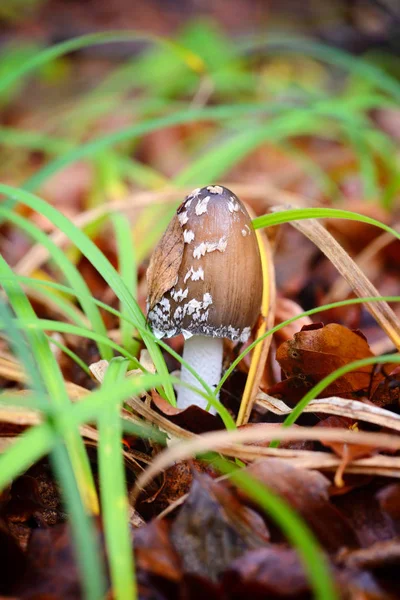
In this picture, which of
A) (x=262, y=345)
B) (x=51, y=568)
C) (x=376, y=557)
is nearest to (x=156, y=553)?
(x=51, y=568)

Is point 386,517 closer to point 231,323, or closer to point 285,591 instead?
point 285,591

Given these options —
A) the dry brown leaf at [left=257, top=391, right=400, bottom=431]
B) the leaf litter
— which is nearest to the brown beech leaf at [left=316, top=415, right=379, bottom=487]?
the leaf litter

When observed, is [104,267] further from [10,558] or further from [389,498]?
[389,498]

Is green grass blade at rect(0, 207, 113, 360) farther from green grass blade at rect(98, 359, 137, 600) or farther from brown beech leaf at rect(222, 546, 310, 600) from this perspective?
brown beech leaf at rect(222, 546, 310, 600)

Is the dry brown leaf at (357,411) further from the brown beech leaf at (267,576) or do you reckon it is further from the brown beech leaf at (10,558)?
the brown beech leaf at (10,558)

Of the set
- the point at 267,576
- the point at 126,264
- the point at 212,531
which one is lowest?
the point at 267,576

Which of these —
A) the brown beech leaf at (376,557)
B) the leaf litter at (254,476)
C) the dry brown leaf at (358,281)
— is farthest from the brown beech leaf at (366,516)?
the dry brown leaf at (358,281)
